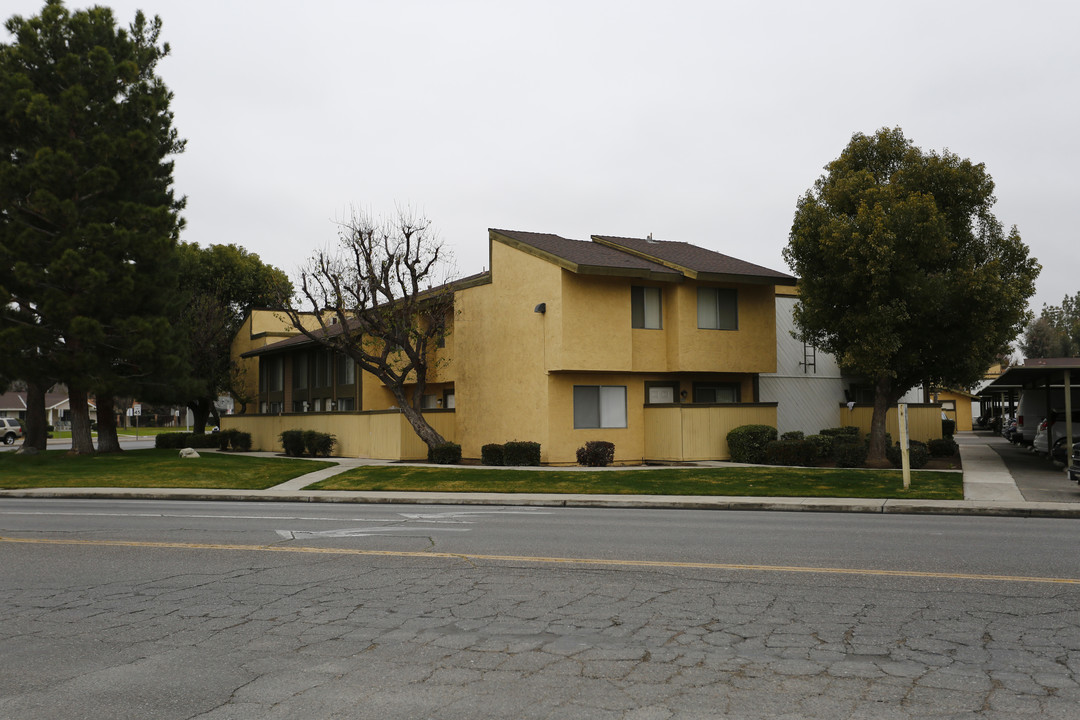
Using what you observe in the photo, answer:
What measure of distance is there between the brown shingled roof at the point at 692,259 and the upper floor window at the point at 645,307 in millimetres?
1093

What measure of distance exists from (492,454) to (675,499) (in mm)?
10797

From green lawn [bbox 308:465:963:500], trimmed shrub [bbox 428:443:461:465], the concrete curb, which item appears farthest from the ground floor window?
the concrete curb

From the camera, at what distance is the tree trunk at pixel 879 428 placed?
26.8 meters

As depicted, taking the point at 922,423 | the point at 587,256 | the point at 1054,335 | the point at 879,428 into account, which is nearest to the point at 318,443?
the point at 587,256

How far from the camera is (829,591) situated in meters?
8.68

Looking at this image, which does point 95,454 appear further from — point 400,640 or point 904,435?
point 400,640

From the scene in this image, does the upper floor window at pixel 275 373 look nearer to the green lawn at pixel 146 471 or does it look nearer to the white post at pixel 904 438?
the green lawn at pixel 146 471

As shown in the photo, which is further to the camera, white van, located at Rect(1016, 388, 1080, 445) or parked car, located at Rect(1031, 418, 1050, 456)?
white van, located at Rect(1016, 388, 1080, 445)

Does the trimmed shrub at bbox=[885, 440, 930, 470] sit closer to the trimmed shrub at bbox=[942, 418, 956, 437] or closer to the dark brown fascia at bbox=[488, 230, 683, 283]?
the dark brown fascia at bbox=[488, 230, 683, 283]

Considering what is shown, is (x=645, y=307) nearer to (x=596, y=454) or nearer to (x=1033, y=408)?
(x=596, y=454)

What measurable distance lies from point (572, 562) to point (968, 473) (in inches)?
630

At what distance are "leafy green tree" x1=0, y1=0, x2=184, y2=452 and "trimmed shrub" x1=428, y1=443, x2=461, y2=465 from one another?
36.4 feet

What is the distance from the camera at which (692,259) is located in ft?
104

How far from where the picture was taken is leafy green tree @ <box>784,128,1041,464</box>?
24.3 m
